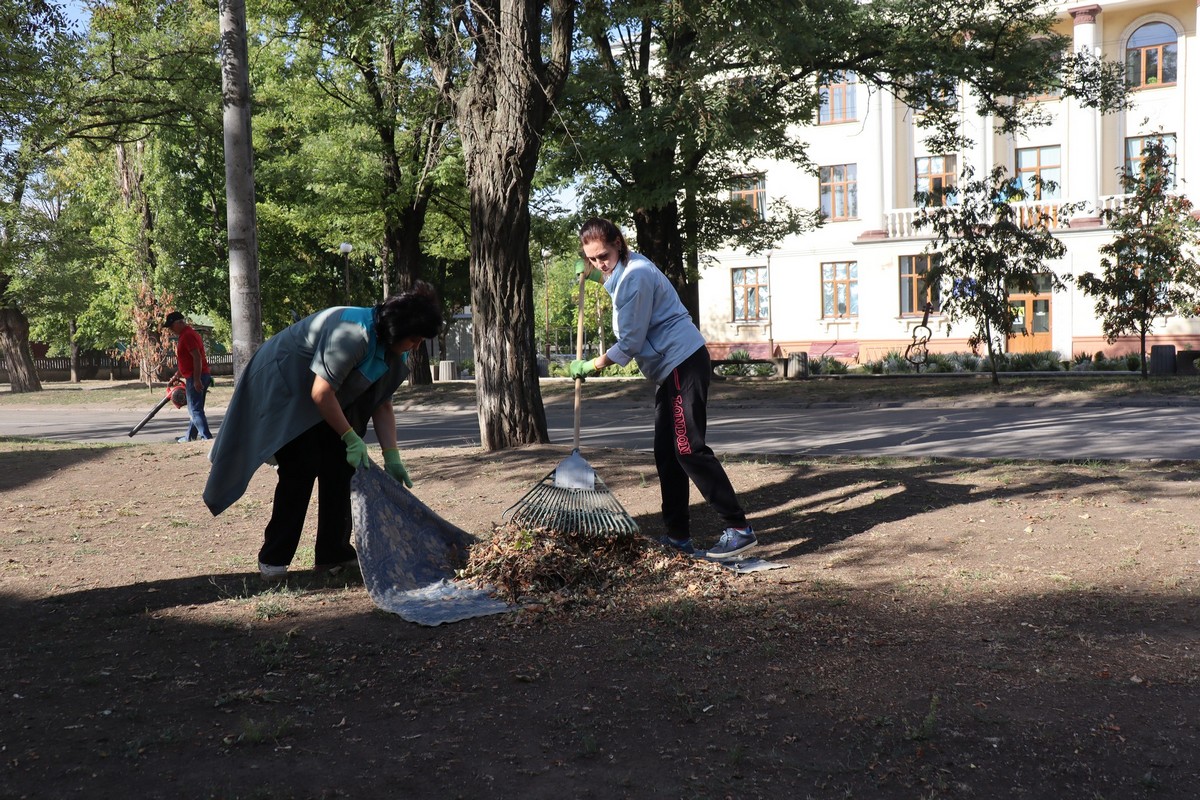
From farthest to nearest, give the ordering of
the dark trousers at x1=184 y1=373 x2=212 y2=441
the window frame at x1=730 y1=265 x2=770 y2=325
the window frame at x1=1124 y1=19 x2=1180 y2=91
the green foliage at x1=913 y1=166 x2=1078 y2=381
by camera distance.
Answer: the window frame at x1=730 y1=265 x2=770 y2=325 → the window frame at x1=1124 y1=19 x2=1180 y2=91 → the green foliage at x1=913 y1=166 x2=1078 y2=381 → the dark trousers at x1=184 y1=373 x2=212 y2=441

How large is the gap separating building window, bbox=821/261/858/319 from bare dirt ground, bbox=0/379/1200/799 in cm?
3251

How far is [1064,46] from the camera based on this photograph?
17469 mm

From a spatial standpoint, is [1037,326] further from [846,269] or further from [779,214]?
[779,214]

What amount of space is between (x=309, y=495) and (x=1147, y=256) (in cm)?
1815

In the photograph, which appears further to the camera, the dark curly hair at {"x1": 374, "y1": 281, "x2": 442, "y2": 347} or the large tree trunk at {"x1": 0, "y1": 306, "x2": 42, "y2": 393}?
the large tree trunk at {"x1": 0, "y1": 306, "x2": 42, "y2": 393}

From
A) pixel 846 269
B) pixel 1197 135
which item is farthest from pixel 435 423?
pixel 1197 135

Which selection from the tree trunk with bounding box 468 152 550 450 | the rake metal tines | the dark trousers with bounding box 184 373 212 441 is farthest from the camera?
the dark trousers with bounding box 184 373 212 441

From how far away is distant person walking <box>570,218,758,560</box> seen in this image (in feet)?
17.5

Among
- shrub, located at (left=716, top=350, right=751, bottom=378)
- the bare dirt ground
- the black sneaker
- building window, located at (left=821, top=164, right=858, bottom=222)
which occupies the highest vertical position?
building window, located at (left=821, top=164, right=858, bottom=222)

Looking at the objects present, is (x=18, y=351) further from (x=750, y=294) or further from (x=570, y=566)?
(x=570, y=566)

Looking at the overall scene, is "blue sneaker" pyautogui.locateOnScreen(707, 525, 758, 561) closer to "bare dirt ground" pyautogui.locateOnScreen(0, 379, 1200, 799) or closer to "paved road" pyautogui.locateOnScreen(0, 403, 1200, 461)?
"bare dirt ground" pyautogui.locateOnScreen(0, 379, 1200, 799)

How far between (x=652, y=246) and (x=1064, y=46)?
8.20 metres

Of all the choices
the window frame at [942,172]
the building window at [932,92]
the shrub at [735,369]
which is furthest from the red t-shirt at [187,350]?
the window frame at [942,172]

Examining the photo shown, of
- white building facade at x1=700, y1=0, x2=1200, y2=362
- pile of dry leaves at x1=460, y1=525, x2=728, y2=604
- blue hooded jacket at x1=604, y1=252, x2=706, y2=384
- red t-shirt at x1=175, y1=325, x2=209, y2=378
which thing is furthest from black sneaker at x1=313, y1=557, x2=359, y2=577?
white building facade at x1=700, y1=0, x2=1200, y2=362
